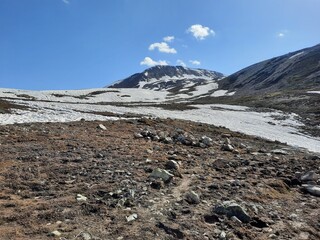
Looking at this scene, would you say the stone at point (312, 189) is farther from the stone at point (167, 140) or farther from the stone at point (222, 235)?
the stone at point (167, 140)

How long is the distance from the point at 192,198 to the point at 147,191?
1.32 metres

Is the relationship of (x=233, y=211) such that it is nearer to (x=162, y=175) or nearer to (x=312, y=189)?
(x=162, y=175)

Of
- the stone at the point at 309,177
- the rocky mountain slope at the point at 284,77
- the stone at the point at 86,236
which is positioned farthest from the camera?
the rocky mountain slope at the point at 284,77

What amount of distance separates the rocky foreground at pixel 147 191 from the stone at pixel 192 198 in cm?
3

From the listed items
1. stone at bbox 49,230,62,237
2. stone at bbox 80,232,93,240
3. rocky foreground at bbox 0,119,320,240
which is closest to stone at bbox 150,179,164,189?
rocky foreground at bbox 0,119,320,240

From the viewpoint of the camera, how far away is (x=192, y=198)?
9.88 metres

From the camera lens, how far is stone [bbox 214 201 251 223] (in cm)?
912

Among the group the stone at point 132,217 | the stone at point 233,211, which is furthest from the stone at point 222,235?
the stone at point 132,217

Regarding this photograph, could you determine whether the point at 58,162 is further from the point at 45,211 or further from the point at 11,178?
the point at 45,211

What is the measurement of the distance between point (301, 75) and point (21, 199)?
129748 mm

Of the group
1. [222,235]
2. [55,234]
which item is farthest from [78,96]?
[222,235]

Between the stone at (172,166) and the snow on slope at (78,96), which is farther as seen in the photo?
the snow on slope at (78,96)

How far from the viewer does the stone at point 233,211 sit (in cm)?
912

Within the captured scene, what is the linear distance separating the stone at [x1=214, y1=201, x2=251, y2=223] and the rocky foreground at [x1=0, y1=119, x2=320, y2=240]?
0.03 metres
